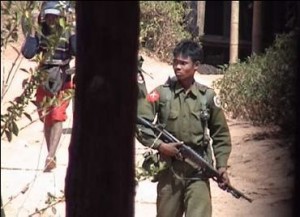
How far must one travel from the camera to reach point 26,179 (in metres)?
6.38

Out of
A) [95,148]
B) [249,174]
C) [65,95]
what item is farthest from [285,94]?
[95,148]

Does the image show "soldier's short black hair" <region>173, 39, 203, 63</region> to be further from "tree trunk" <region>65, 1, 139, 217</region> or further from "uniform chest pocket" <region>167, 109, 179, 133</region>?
"tree trunk" <region>65, 1, 139, 217</region>

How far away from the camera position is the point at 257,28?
6574mm

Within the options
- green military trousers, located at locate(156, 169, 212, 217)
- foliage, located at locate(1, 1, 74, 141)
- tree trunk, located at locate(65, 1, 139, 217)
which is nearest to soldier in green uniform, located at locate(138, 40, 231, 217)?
green military trousers, located at locate(156, 169, 212, 217)

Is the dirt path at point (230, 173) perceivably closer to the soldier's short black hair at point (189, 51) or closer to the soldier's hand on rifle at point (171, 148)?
the soldier's short black hair at point (189, 51)

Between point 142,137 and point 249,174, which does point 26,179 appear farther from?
point 142,137

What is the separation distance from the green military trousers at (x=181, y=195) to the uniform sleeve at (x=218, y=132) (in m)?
0.14

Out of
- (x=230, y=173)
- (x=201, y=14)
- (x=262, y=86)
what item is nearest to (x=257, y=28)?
(x=201, y=14)

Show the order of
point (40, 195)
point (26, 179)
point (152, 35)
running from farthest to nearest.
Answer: point (26, 179), point (40, 195), point (152, 35)

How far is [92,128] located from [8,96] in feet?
7.13

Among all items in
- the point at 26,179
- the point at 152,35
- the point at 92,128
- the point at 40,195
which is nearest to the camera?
the point at 92,128

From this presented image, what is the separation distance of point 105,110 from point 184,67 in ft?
5.44

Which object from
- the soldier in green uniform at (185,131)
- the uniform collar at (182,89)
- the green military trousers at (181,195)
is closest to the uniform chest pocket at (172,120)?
the soldier in green uniform at (185,131)

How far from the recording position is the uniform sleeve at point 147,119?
14.6ft
